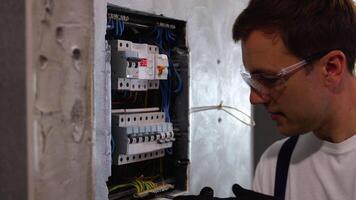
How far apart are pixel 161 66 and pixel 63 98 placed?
50 cm

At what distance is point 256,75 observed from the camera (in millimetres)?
1026

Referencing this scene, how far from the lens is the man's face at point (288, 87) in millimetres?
994

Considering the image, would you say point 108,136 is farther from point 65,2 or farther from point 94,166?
point 65,2

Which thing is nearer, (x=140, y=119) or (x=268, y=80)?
(x=268, y=80)

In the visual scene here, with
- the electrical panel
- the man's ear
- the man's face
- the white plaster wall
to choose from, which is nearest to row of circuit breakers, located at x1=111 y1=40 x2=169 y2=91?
the electrical panel

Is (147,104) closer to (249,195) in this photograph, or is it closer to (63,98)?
(63,98)

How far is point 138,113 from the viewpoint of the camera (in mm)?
1508

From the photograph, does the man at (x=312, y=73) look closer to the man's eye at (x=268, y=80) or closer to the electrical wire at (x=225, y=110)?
the man's eye at (x=268, y=80)

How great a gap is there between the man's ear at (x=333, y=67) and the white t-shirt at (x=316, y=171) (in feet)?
0.52

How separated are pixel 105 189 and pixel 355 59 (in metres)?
0.85

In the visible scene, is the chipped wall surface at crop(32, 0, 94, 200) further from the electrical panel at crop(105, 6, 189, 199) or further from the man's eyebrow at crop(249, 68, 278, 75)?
the man's eyebrow at crop(249, 68, 278, 75)

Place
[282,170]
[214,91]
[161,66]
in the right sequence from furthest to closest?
[214,91], [161,66], [282,170]

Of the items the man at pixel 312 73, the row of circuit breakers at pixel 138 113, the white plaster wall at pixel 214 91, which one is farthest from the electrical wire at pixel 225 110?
the man at pixel 312 73

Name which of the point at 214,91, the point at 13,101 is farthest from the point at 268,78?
the point at 214,91
